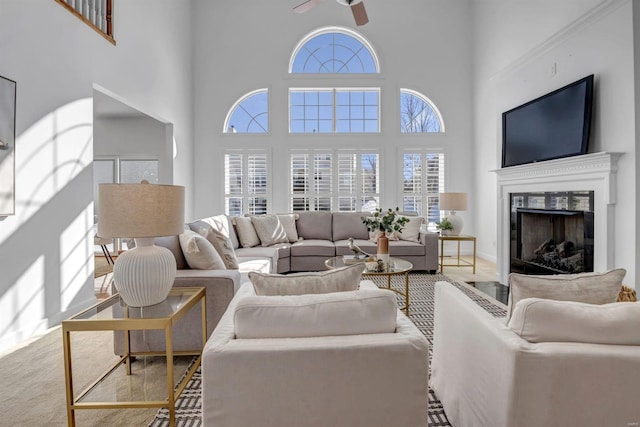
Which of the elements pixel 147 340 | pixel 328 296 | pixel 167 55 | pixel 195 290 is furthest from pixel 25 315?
pixel 167 55

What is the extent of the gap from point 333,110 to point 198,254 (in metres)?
4.87

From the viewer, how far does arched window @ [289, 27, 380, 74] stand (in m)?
6.74

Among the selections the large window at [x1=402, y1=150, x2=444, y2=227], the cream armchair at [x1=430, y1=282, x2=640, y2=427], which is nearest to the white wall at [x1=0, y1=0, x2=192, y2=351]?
the cream armchair at [x1=430, y1=282, x2=640, y2=427]

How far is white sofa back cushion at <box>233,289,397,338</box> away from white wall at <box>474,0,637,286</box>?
2.88 metres

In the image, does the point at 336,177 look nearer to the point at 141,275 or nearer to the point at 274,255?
the point at 274,255

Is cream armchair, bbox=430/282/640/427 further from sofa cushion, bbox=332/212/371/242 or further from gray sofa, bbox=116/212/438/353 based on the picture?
sofa cushion, bbox=332/212/371/242

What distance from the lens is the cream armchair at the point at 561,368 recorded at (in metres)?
1.19

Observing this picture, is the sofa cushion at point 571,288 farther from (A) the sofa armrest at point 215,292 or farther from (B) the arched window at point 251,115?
(B) the arched window at point 251,115

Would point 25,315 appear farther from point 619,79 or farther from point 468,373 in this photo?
point 619,79

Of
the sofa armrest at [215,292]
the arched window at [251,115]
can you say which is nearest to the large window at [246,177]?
the arched window at [251,115]

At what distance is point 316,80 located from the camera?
6727 mm

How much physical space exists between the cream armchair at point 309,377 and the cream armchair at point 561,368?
264mm

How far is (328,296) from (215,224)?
307cm

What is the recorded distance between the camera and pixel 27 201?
2.97 m
